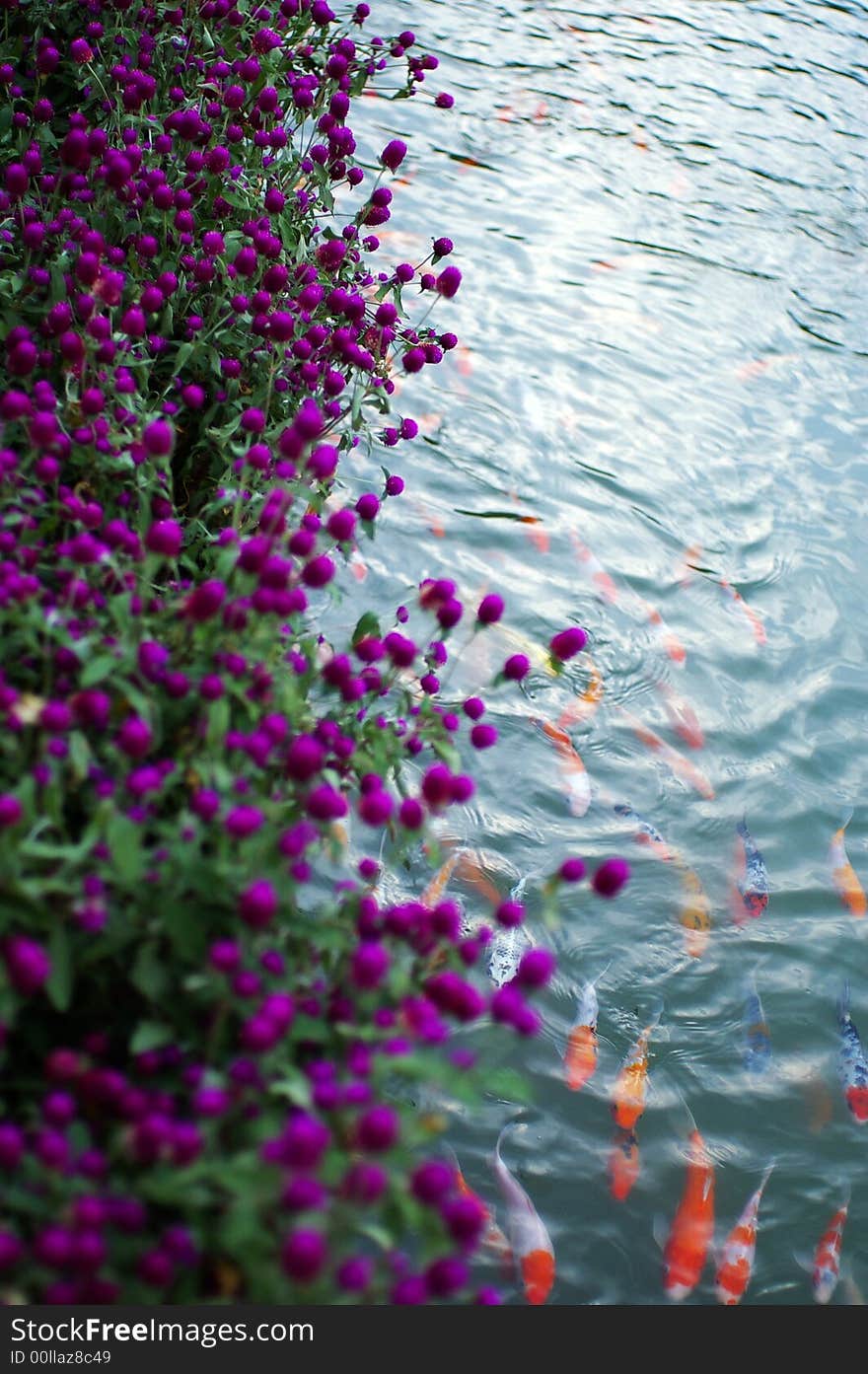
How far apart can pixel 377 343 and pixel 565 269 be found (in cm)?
304

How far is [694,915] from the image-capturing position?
3.08 metres

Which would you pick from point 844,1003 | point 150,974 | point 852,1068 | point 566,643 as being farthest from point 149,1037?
point 844,1003

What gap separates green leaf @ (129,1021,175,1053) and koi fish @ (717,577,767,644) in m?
2.93

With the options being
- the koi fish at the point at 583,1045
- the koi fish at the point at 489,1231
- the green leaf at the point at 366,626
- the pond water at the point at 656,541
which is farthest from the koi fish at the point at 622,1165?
the green leaf at the point at 366,626

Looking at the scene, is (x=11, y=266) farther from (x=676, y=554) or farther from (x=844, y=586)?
(x=844, y=586)

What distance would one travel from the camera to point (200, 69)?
3160 millimetres

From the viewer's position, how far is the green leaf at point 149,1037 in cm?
134

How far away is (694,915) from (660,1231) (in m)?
0.85

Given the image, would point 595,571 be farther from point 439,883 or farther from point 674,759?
point 439,883

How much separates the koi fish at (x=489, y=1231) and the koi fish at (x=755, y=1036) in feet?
2.40

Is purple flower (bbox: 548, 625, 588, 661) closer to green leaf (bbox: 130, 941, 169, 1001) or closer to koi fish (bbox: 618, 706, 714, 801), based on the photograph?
green leaf (bbox: 130, 941, 169, 1001)

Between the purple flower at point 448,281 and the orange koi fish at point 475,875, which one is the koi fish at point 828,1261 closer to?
the orange koi fish at point 475,875

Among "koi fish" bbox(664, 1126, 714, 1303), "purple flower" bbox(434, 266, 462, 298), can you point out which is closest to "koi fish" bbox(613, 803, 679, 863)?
"koi fish" bbox(664, 1126, 714, 1303)

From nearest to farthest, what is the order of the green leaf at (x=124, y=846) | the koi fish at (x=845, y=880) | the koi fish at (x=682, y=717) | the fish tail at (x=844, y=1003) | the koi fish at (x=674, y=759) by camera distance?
1. the green leaf at (x=124, y=846)
2. the fish tail at (x=844, y=1003)
3. the koi fish at (x=845, y=880)
4. the koi fish at (x=674, y=759)
5. the koi fish at (x=682, y=717)
